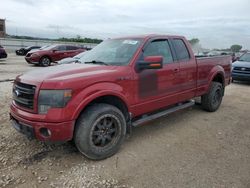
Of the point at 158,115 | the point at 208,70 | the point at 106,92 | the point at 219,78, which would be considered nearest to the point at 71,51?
the point at 219,78

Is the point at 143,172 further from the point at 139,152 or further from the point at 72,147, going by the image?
the point at 72,147

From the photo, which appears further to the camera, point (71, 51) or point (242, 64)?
point (71, 51)

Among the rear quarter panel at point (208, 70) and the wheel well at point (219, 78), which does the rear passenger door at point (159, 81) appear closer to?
the rear quarter panel at point (208, 70)

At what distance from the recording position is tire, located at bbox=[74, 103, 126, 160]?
3.66 m

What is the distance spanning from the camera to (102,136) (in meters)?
3.90

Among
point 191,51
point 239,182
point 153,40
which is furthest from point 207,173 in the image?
point 191,51

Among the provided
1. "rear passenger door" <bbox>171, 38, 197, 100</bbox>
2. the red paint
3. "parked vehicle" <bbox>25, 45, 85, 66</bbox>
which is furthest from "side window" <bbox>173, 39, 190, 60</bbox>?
"parked vehicle" <bbox>25, 45, 85, 66</bbox>

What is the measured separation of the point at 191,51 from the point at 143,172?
325 centimetres

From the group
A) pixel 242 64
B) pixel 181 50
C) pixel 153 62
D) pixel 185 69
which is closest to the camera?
pixel 153 62

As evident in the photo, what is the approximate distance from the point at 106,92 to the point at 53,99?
785 millimetres

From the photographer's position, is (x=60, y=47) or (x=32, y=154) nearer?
(x=32, y=154)

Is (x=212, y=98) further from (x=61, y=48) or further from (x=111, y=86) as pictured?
(x=61, y=48)

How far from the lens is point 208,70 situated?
623cm

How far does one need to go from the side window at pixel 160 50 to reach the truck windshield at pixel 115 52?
237 millimetres
